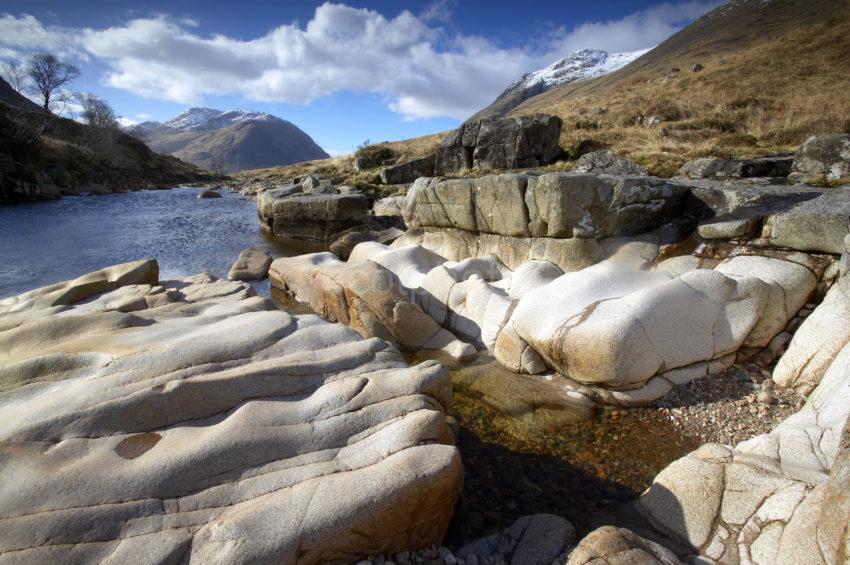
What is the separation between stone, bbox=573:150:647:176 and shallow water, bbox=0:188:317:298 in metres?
11.1

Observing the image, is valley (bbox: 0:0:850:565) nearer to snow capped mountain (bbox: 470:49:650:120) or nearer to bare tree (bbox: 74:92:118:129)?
bare tree (bbox: 74:92:118:129)

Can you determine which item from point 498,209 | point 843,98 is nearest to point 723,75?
point 843,98

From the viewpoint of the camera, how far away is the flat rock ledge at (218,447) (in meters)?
3.06

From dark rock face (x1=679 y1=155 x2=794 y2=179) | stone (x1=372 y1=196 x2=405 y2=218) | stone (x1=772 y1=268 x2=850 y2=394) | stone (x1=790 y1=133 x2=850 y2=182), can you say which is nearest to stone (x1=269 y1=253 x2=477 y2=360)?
stone (x1=772 y1=268 x2=850 y2=394)

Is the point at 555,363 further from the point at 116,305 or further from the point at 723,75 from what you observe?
the point at 723,75

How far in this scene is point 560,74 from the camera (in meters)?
142

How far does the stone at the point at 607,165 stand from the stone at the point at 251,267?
35.5 ft

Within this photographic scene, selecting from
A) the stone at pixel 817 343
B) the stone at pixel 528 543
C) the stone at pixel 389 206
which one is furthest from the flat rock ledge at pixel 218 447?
the stone at pixel 389 206

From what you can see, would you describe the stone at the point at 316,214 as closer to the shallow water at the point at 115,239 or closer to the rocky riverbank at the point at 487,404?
the shallow water at the point at 115,239

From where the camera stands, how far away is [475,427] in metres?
5.89

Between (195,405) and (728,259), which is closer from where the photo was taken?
(195,405)

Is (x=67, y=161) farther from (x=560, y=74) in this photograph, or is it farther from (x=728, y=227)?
(x=560, y=74)

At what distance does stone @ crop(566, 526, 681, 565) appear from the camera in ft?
9.96

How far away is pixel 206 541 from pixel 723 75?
3536 cm
